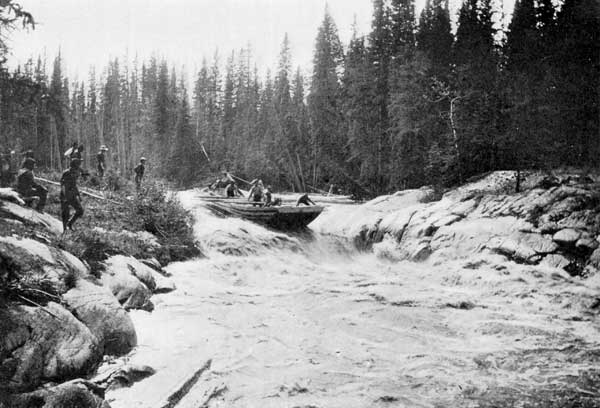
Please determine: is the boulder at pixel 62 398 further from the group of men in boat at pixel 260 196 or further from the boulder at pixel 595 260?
the group of men in boat at pixel 260 196

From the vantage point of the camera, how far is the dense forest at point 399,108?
20406mm

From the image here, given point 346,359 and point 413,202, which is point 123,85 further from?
point 346,359

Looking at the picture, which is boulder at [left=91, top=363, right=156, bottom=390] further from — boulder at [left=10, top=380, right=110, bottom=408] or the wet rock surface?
the wet rock surface

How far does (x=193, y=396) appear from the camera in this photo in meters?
5.05

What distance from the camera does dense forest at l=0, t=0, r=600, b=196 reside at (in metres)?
20.4

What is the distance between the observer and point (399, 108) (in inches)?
1039

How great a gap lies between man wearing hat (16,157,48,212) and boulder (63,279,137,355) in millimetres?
6405

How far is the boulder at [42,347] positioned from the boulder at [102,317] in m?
0.36

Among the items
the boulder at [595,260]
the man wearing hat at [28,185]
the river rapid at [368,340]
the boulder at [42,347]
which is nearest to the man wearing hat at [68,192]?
the man wearing hat at [28,185]

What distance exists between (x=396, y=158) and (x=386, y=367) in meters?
23.1

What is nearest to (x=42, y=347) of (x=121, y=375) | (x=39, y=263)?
(x=121, y=375)

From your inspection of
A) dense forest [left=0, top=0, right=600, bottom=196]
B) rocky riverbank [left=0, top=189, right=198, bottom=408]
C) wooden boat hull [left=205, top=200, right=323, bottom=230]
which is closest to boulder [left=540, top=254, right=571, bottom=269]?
dense forest [left=0, top=0, right=600, bottom=196]

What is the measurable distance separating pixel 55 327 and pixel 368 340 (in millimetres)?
4750

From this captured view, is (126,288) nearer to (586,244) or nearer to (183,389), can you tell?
(183,389)
